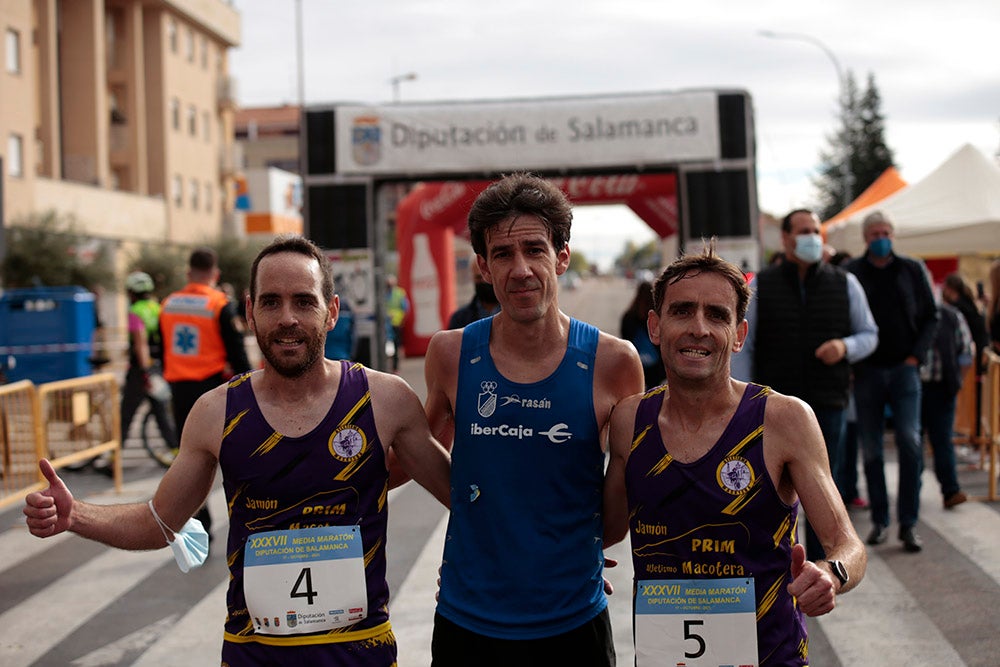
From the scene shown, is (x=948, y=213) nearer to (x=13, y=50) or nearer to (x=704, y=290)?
(x=704, y=290)

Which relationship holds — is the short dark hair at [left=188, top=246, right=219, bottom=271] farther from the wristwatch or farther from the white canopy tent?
the white canopy tent

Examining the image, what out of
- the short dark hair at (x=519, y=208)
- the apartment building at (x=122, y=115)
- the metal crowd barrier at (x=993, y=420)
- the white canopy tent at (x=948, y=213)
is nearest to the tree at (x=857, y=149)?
the apartment building at (x=122, y=115)

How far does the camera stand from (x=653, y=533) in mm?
2918

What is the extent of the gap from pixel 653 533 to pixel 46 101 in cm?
4171

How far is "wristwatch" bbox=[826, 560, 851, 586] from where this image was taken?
2596 mm

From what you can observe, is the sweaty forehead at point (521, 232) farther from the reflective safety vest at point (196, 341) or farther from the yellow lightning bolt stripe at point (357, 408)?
the reflective safety vest at point (196, 341)

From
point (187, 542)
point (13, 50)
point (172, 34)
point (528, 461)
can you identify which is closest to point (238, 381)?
point (187, 542)

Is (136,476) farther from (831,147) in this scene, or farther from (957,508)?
(831,147)

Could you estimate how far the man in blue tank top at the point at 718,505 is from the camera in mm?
2842

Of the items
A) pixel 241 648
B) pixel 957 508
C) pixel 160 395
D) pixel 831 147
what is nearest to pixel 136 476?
pixel 160 395

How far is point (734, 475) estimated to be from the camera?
286cm

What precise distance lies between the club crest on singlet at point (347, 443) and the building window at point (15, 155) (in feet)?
113

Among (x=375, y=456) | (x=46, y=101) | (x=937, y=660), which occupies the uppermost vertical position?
(x=46, y=101)

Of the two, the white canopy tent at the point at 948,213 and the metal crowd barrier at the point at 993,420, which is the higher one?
the white canopy tent at the point at 948,213
